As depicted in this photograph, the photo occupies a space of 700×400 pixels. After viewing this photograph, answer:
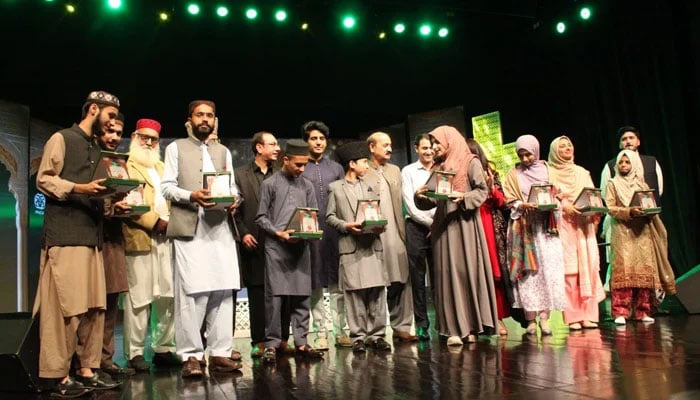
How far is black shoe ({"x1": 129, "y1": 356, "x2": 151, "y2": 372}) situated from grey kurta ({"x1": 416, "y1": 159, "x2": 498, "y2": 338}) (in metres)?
2.02

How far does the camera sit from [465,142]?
4.61 metres

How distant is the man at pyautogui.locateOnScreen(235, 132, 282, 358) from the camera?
4.48 m

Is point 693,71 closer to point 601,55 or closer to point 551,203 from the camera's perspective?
point 601,55

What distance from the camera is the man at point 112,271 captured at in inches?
142

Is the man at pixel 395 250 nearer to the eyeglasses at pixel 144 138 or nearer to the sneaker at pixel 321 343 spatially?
the sneaker at pixel 321 343

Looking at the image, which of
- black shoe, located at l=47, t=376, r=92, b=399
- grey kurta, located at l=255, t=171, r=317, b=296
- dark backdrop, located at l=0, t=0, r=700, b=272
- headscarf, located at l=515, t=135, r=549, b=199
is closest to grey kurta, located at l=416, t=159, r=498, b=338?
headscarf, located at l=515, t=135, r=549, b=199

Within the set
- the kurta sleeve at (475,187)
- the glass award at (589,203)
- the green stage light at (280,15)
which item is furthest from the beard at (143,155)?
the green stage light at (280,15)

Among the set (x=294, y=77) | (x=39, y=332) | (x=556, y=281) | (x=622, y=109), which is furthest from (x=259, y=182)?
(x=622, y=109)

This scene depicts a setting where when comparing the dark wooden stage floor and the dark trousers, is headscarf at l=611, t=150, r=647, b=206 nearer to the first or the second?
the dark wooden stage floor

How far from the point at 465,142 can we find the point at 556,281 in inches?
50.6

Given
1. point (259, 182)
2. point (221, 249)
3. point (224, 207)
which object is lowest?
point (221, 249)

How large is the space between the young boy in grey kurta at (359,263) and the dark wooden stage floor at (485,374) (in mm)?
209

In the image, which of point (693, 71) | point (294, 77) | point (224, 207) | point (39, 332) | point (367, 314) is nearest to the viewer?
point (39, 332)

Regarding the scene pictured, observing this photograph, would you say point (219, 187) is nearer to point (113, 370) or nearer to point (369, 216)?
point (369, 216)
